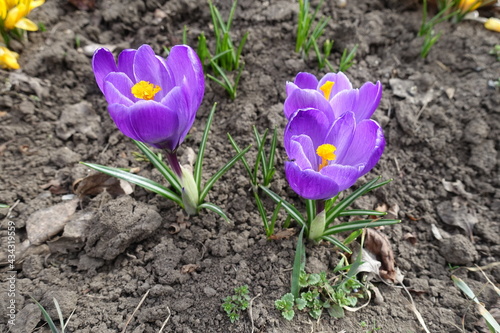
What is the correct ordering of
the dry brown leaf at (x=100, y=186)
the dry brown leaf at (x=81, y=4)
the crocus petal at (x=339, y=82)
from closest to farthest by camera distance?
the crocus petal at (x=339, y=82)
the dry brown leaf at (x=100, y=186)
the dry brown leaf at (x=81, y=4)

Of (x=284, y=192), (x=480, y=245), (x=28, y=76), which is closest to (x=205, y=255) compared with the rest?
(x=284, y=192)

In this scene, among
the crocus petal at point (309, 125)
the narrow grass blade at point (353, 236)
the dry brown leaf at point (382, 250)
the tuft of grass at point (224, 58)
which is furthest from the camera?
the tuft of grass at point (224, 58)

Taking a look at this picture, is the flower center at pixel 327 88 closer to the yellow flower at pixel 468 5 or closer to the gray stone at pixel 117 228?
the gray stone at pixel 117 228

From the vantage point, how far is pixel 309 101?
1.46 meters

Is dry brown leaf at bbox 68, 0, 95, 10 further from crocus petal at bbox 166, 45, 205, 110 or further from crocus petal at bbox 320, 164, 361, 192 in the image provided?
crocus petal at bbox 320, 164, 361, 192

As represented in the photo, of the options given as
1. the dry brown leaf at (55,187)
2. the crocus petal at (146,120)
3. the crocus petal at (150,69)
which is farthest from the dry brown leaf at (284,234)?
the dry brown leaf at (55,187)

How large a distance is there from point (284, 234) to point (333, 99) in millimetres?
702

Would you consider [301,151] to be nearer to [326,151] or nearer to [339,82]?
[326,151]

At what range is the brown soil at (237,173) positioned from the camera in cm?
167

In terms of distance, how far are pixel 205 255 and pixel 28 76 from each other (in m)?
1.78

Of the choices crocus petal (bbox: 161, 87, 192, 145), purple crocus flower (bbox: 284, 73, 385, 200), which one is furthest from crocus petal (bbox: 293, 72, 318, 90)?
crocus petal (bbox: 161, 87, 192, 145)

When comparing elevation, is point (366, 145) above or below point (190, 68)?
below

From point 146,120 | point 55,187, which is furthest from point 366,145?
point 55,187

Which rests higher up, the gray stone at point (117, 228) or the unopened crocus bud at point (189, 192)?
the unopened crocus bud at point (189, 192)
